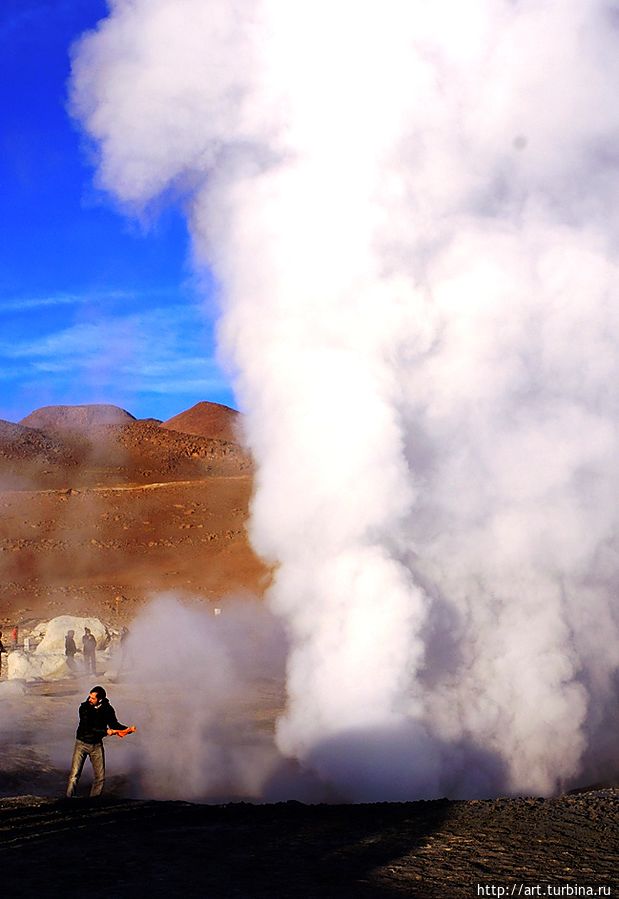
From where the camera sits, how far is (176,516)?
165 feet

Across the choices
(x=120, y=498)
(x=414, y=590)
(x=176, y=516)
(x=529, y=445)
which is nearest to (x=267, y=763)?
(x=414, y=590)

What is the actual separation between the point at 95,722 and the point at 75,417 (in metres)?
101

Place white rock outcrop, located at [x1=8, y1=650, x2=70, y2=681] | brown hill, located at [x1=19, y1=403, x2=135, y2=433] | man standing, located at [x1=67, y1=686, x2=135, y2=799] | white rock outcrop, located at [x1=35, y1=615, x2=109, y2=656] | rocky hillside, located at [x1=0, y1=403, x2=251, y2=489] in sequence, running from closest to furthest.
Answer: man standing, located at [x1=67, y1=686, x2=135, y2=799]
white rock outcrop, located at [x1=8, y1=650, x2=70, y2=681]
white rock outcrop, located at [x1=35, y1=615, x2=109, y2=656]
rocky hillside, located at [x1=0, y1=403, x2=251, y2=489]
brown hill, located at [x1=19, y1=403, x2=135, y2=433]

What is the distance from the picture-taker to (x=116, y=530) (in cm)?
4809

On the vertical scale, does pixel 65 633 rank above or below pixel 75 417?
below

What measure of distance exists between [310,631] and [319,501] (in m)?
1.67

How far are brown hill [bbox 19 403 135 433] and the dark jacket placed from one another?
86.9 meters

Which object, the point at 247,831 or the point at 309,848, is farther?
the point at 247,831

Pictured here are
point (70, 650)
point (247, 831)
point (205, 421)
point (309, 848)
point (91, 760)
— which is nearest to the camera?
point (309, 848)

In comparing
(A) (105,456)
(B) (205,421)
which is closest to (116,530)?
(A) (105,456)

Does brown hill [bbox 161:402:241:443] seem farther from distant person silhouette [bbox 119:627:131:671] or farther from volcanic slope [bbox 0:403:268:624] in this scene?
distant person silhouette [bbox 119:627:131:671]

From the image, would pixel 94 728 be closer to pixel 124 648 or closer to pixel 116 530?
pixel 124 648

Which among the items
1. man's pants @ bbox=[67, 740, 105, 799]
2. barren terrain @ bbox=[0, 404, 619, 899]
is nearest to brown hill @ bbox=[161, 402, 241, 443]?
barren terrain @ bbox=[0, 404, 619, 899]

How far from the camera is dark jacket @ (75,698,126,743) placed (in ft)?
29.9
